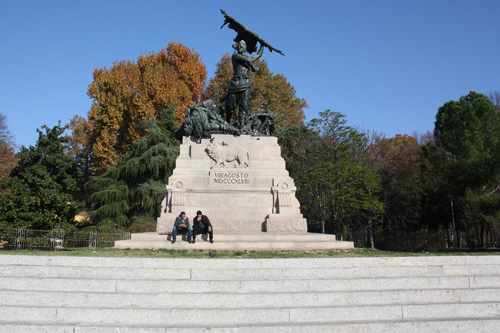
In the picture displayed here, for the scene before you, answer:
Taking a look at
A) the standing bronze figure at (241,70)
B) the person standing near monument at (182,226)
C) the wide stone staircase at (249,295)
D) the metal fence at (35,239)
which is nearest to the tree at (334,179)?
the standing bronze figure at (241,70)

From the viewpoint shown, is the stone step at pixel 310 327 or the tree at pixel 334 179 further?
the tree at pixel 334 179

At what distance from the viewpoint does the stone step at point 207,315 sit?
16.5ft

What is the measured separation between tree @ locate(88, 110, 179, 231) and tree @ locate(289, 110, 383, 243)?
1002 centimetres

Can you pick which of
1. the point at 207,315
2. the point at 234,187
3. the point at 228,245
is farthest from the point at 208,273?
the point at 234,187

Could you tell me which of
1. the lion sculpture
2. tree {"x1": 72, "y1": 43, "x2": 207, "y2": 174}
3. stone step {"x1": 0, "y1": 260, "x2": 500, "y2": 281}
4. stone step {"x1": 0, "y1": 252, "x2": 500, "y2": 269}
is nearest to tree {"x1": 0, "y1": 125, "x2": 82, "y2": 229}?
tree {"x1": 72, "y1": 43, "x2": 207, "y2": 174}

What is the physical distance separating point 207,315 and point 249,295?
78 centimetres

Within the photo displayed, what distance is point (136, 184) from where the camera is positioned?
27.6 meters

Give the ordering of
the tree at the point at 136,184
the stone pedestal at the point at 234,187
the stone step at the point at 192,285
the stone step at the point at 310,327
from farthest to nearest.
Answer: the tree at the point at 136,184 → the stone pedestal at the point at 234,187 → the stone step at the point at 192,285 → the stone step at the point at 310,327

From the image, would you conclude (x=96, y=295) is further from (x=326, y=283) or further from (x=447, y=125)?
(x=447, y=125)

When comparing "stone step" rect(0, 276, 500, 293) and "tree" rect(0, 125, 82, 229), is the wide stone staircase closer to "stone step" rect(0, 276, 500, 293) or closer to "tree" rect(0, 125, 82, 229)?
"stone step" rect(0, 276, 500, 293)

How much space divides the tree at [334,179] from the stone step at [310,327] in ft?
70.1

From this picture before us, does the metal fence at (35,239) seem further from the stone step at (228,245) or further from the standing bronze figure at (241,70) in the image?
the standing bronze figure at (241,70)

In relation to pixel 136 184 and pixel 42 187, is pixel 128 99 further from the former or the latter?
pixel 42 187

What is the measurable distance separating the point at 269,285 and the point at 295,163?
81.2 feet
